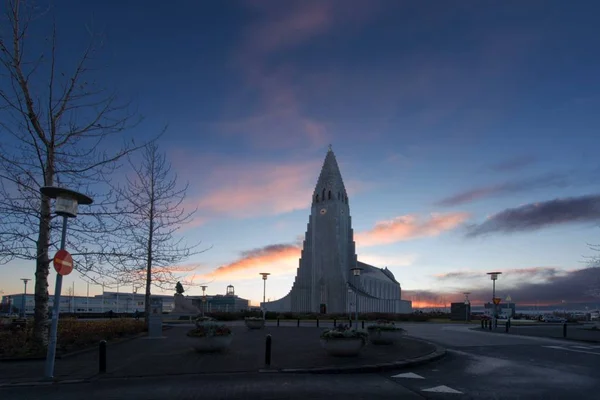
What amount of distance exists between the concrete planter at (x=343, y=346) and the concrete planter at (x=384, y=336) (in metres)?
4.27

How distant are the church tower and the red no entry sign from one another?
71168mm

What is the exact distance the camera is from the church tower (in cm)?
8206

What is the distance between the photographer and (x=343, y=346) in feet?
49.6

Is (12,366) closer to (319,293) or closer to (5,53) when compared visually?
(5,53)

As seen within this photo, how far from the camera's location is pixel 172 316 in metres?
59.2

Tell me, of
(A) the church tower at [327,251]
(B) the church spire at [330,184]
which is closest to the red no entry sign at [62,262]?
(A) the church tower at [327,251]

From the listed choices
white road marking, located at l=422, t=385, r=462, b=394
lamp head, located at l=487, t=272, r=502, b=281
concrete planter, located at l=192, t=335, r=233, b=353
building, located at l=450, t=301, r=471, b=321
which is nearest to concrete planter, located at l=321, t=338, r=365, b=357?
concrete planter, located at l=192, t=335, r=233, b=353

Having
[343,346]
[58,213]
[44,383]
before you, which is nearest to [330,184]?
[343,346]

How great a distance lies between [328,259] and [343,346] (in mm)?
68555

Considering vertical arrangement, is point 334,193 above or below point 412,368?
above

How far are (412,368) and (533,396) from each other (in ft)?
15.4

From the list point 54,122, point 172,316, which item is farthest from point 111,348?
point 172,316

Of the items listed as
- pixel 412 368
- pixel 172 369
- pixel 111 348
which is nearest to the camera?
pixel 172 369

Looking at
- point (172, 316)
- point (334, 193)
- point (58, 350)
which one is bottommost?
point (172, 316)
